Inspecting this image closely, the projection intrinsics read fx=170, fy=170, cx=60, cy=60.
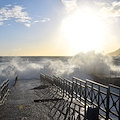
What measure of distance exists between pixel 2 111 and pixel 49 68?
1224 inches

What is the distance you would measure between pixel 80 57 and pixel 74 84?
64.1 m

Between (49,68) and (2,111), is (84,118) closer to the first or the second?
(2,111)

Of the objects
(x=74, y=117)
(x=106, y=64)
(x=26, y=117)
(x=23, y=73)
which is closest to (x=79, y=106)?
(x=74, y=117)

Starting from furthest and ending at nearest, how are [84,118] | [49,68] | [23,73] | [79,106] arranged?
[49,68]
[23,73]
[79,106]
[84,118]

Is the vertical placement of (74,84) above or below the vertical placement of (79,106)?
above

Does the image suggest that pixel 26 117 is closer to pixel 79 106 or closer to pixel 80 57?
pixel 79 106

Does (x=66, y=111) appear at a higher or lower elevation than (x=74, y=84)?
lower

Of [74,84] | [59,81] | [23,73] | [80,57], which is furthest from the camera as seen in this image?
[80,57]

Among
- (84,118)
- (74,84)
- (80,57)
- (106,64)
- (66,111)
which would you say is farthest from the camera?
(80,57)

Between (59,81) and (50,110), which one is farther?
(59,81)

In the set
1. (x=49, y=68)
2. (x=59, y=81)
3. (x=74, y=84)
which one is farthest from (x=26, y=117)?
(x=49, y=68)

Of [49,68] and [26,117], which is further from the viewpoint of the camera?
[49,68]

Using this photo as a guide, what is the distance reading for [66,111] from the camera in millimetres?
7125

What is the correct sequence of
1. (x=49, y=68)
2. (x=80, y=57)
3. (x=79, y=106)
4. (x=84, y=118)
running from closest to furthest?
1. (x=84, y=118)
2. (x=79, y=106)
3. (x=49, y=68)
4. (x=80, y=57)
